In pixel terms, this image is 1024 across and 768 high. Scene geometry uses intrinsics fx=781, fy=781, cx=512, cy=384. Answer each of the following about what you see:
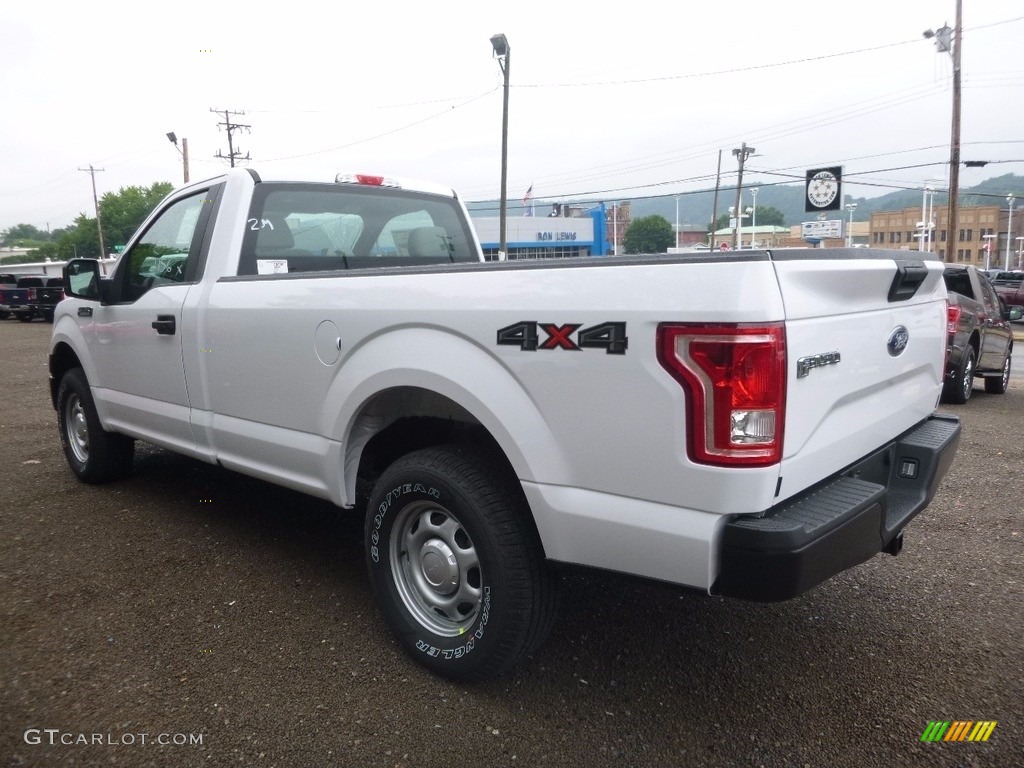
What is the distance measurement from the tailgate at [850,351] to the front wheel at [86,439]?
14.9ft

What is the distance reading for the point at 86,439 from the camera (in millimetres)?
5285

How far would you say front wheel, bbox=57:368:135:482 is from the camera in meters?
5.14

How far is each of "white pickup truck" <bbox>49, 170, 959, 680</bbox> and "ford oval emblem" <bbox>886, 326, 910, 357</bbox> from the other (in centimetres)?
1

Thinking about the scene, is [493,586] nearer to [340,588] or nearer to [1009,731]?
[340,588]

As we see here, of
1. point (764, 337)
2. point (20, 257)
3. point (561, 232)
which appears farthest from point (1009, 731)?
point (20, 257)

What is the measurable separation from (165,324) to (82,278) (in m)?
1.21

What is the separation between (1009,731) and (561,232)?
132 feet

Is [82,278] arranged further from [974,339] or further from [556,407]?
[974,339]

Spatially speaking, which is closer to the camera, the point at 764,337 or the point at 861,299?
the point at 764,337

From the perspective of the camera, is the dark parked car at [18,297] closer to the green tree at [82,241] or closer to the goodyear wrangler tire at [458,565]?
the goodyear wrangler tire at [458,565]

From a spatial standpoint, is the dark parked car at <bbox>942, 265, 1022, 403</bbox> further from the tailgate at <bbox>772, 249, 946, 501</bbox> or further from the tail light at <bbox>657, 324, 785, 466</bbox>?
the tail light at <bbox>657, 324, 785, 466</bbox>

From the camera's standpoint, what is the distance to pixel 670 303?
2107mm

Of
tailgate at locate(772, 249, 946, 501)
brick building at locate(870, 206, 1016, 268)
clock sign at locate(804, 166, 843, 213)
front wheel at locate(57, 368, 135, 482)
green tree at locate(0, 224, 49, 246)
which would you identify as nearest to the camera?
tailgate at locate(772, 249, 946, 501)

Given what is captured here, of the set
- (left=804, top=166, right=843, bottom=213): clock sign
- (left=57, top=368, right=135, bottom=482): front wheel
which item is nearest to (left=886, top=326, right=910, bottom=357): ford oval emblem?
(left=57, top=368, right=135, bottom=482): front wheel
